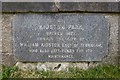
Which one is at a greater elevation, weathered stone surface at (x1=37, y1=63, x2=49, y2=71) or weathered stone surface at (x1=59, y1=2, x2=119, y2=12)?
weathered stone surface at (x1=59, y1=2, x2=119, y2=12)

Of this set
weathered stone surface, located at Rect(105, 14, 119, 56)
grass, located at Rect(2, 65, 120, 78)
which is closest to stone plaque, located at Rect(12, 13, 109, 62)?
weathered stone surface, located at Rect(105, 14, 119, 56)

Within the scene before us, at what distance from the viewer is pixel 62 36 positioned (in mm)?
A: 4586

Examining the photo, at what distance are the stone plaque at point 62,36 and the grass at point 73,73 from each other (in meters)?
0.17

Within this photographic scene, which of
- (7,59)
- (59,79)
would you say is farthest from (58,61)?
(7,59)

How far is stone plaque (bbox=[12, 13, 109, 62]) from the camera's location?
15.0ft

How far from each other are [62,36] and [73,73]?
1.65 ft

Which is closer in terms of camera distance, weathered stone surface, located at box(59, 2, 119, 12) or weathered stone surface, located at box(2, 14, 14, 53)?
weathered stone surface, located at box(59, 2, 119, 12)

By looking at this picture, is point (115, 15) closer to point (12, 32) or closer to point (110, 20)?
point (110, 20)

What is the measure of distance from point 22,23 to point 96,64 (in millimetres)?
1117

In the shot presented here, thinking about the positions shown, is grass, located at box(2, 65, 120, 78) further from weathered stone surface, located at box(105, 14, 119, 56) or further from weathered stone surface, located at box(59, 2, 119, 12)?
weathered stone surface, located at box(59, 2, 119, 12)

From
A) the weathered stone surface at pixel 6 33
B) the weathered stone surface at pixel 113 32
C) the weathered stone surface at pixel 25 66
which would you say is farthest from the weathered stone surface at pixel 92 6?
the weathered stone surface at pixel 25 66

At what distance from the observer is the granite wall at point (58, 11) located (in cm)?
451

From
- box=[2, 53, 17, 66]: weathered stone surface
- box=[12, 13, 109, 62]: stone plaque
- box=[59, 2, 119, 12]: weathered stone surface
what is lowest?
box=[2, 53, 17, 66]: weathered stone surface

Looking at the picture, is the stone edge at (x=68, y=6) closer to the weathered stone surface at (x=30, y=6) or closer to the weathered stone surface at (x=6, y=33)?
the weathered stone surface at (x=30, y=6)
